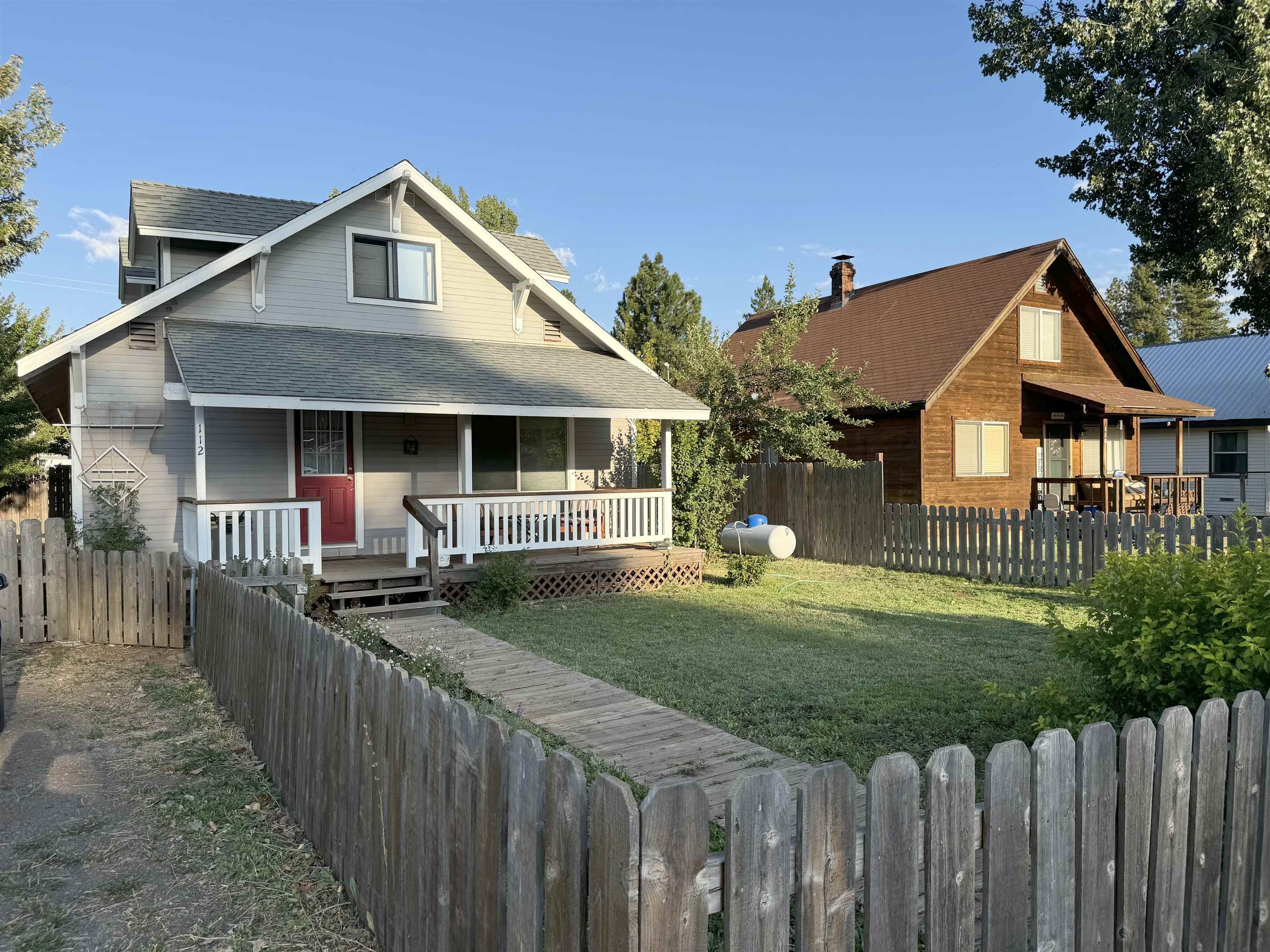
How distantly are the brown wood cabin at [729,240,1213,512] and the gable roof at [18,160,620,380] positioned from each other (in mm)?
7111

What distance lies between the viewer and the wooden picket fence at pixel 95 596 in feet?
31.8

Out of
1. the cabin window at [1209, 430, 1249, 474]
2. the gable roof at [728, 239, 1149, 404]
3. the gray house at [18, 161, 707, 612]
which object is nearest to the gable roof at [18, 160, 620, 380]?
the gray house at [18, 161, 707, 612]

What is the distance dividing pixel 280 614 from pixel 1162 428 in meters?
33.3

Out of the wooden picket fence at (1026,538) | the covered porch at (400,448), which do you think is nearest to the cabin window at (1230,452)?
the wooden picket fence at (1026,538)

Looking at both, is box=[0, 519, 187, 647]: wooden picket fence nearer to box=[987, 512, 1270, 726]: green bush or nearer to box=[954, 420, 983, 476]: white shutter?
box=[987, 512, 1270, 726]: green bush

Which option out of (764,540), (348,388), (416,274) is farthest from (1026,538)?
(416,274)

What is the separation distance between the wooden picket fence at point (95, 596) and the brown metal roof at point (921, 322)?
14905 millimetres

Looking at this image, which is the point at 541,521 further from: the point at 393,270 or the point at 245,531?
the point at 393,270

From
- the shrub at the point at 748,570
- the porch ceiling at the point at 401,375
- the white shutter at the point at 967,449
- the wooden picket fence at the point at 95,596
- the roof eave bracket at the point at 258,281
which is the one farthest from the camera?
the white shutter at the point at 967,449

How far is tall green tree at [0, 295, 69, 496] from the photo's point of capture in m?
20.8

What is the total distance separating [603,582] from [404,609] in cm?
357

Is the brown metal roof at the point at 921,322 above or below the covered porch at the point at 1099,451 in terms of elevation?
above

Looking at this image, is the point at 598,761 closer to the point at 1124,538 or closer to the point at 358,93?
the point at 1124,538

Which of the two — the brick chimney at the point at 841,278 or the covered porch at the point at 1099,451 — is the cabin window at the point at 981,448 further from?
the brick chimney at the point at 841,278
